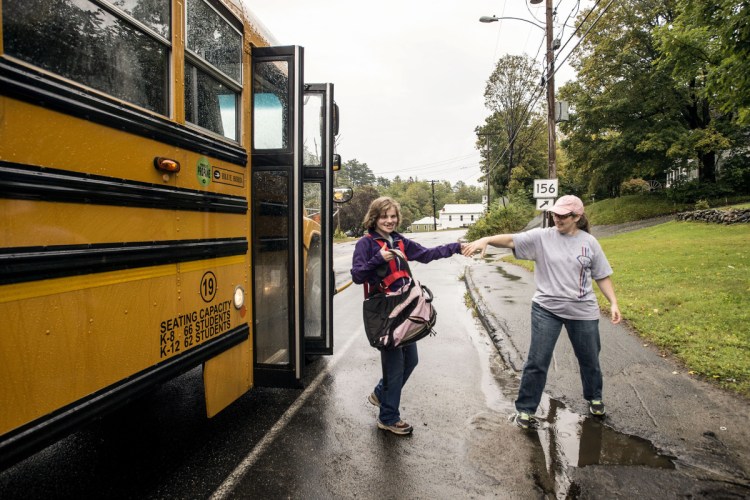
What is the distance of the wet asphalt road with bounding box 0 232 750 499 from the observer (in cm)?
267

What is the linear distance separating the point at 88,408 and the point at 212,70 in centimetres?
212

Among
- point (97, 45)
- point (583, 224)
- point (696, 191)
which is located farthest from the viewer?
point (696, 191)

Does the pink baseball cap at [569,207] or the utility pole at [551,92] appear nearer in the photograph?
the pink baseball cap at [569,207]

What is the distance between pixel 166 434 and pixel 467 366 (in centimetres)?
319

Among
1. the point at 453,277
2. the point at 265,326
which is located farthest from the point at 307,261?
the point at 453,277

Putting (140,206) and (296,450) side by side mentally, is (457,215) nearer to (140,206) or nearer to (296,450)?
(296,450)

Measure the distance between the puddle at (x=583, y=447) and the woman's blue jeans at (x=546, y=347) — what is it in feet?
0.88

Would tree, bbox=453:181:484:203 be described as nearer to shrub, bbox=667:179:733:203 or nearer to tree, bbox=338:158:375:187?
tree, bbox=338:158:375:187

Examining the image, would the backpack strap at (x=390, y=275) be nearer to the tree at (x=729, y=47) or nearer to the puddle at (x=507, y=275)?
the tree at (x=729, y=47)

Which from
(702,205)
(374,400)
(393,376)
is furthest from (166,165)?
(702,205)

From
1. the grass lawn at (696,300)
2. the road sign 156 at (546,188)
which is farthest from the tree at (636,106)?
the road sign 156 at (546,188)

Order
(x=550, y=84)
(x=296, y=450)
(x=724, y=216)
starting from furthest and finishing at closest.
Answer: (x=724, y=216)
(x=550, y=84)
(x=296, y=450)

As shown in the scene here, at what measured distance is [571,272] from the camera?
333 cm

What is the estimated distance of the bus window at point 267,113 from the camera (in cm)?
348
